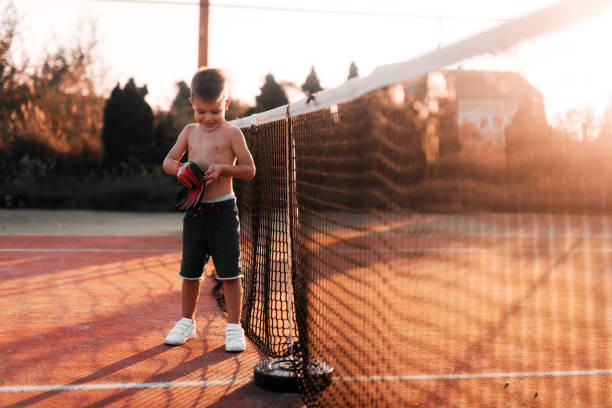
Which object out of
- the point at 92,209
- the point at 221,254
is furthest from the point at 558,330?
the point at 92,209

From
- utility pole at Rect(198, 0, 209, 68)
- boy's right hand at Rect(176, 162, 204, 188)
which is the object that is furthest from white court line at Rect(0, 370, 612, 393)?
utility pole at Rect(198, 0, 209, 68)

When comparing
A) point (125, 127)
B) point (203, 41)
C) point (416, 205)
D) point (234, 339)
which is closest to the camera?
point (234, 339)

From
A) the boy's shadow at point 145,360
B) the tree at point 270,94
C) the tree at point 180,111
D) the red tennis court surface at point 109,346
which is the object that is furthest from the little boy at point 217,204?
the tree at point 270,94

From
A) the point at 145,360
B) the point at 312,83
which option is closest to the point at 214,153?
the point at 145,360

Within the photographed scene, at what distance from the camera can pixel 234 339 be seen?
373 centimetres

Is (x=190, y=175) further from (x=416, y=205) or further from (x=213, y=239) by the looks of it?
(x=416, y=205)

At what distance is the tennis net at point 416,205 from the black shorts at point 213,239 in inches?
9.6

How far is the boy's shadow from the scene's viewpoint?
9.50 ft

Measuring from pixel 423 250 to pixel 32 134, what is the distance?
15.6m

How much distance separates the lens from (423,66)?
2074mm

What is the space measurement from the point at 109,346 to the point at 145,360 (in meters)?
0.42

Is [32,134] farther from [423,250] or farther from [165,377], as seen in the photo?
[165,377]

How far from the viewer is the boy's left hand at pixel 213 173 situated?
350cm

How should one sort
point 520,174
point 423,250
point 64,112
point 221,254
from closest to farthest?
point 221,254 → point 520,174 → point 423,250 → point 64,112
